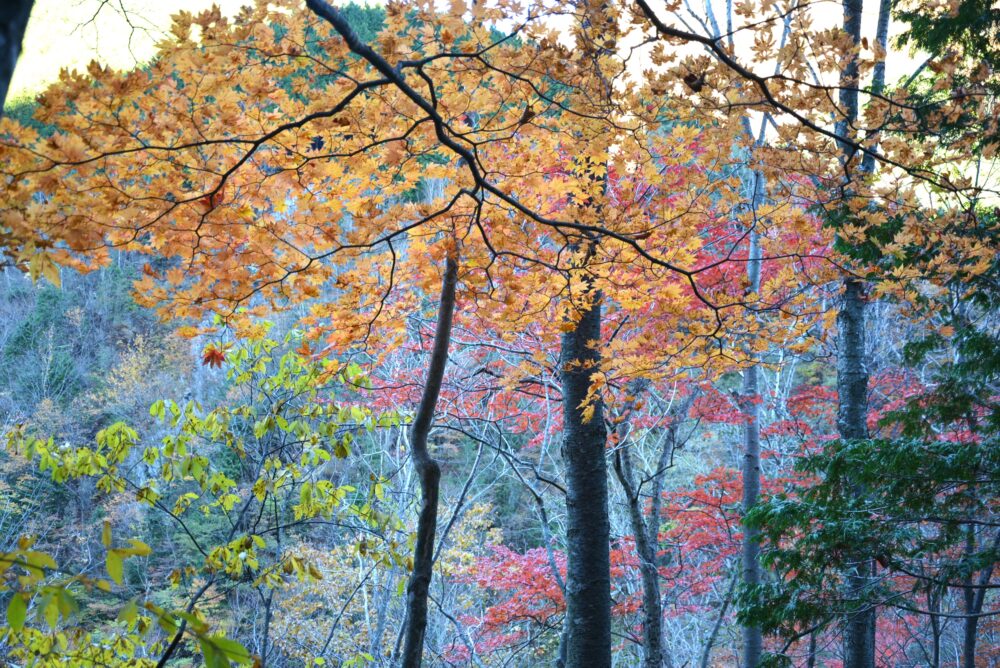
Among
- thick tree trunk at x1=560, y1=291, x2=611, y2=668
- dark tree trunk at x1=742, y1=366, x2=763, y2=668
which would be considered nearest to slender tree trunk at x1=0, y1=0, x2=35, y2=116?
thick tree trunk at x1=560, y1=291, x2=611, y2=668

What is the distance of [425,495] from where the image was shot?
279 cm

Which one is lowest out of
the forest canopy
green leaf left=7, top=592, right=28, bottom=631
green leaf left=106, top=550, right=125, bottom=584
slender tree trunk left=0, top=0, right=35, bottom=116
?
green leaf left=7, top=592, right=28, bottom=631

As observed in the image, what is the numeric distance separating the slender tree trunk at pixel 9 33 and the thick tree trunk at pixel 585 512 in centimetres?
317

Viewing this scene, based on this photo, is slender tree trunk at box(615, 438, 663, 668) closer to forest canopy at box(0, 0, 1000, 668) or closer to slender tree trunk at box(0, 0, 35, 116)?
forest canopy at box(0, 0, 1000, 668)

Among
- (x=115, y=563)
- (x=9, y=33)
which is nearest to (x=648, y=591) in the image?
(x=115, y=563)

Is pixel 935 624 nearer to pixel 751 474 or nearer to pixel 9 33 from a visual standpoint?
pixel 751 474

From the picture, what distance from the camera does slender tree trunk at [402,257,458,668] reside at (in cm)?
267

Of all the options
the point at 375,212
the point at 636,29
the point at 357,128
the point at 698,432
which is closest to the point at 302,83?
the point at 357,128

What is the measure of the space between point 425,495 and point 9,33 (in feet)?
7.32

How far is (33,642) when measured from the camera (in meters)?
3.11

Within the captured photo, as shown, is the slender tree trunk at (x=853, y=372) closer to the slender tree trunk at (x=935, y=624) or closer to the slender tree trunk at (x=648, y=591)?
the slender tree trunk at (x=935, y=624)

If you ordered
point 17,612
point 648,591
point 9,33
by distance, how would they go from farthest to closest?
point 648,591, point 17,612, point 9,33

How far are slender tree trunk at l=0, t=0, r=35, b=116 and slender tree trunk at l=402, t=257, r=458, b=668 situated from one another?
201cm

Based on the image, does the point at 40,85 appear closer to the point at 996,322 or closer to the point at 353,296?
the point at 353,296
